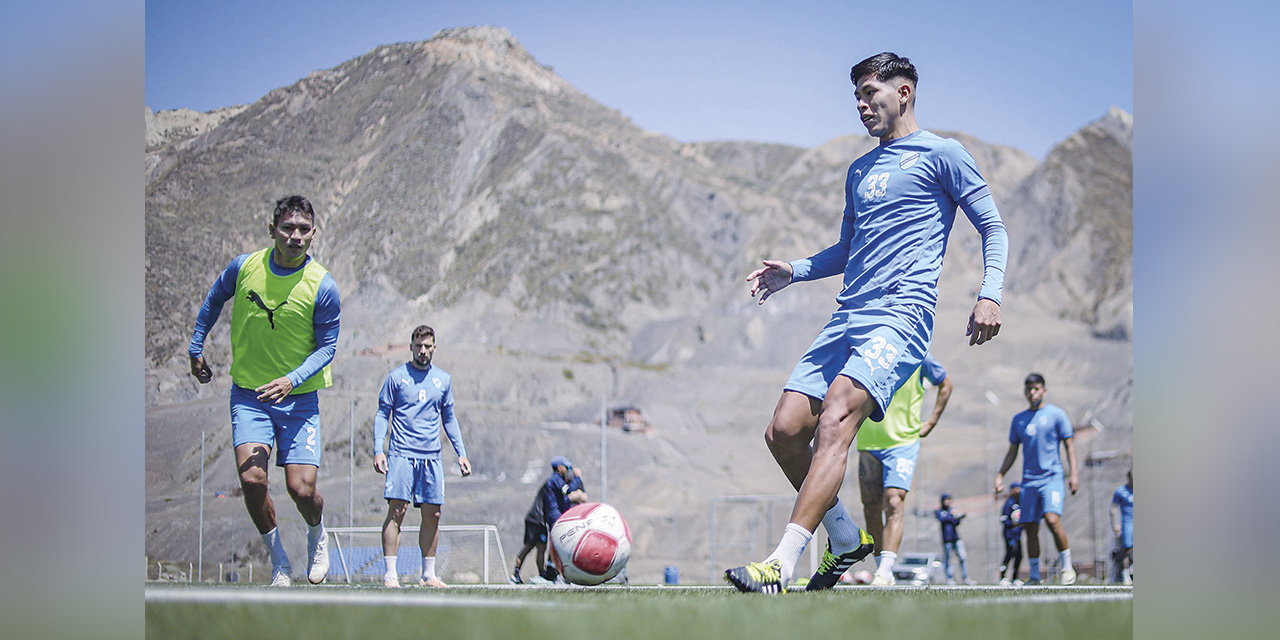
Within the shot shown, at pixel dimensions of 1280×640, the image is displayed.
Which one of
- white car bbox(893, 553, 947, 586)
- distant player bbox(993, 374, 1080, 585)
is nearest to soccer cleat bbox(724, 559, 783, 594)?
distant player bbox(993, 374, 1080, 585)

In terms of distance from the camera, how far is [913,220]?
166 inches

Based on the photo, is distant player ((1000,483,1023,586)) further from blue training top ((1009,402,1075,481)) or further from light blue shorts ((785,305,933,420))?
light blue shorts ((785,305,933,420))

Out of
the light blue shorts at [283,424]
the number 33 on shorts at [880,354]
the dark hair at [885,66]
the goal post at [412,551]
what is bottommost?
the goal post at [412,551]

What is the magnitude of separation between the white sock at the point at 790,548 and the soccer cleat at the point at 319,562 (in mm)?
3186

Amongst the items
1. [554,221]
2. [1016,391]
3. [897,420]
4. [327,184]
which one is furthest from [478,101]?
[897,420]

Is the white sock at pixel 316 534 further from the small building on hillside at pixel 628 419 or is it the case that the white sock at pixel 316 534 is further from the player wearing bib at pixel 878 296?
the small building on hillside at pixel 628 419

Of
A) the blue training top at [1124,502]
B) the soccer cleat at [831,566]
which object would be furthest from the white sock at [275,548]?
the blue training top at [1124,502]

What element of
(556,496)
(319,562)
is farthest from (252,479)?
(556,496)

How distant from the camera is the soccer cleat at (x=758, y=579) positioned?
3621 mm

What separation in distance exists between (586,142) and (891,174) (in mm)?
90585

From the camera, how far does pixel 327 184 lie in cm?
1753

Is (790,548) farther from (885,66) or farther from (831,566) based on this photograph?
(885,66)
